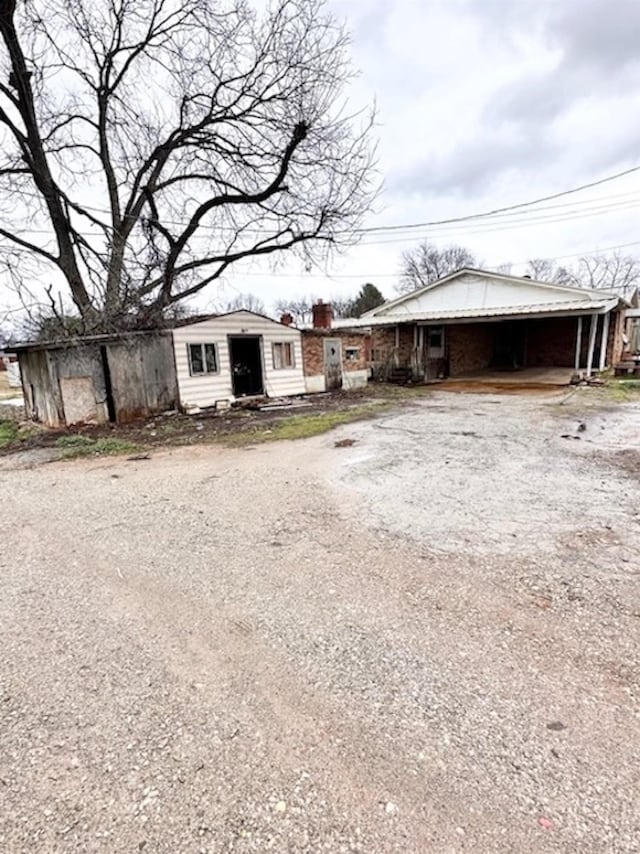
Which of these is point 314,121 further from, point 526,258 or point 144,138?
point 526,258

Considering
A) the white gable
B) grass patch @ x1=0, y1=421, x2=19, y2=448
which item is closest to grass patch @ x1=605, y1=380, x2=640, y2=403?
the white gable

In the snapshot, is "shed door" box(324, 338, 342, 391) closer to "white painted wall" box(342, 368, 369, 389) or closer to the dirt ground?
"white painted wall" box(342, 368, 369, 389)

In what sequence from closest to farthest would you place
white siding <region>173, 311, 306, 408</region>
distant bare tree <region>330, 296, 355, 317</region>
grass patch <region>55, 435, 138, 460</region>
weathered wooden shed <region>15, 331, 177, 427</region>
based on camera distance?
grass patch <region>55, 435, 138, 460</region> < weathered wooden shed <region>15, 331, 177, 427</region> < white siding <region>173, 311, 306, 408</region> < distant bare tree <region>330, 296, 355, 317</region>

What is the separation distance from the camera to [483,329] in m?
20.5

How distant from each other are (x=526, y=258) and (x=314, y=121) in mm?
40512

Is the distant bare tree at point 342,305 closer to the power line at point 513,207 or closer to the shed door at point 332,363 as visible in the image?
the power line at point 513,207

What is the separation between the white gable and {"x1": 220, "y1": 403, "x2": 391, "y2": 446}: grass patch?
373 inches

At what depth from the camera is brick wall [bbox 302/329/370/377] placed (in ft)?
47.4

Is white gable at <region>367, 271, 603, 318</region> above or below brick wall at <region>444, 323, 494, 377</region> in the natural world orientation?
above

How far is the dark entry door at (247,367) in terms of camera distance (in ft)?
44.9

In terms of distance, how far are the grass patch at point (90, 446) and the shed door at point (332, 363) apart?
801 centimetres

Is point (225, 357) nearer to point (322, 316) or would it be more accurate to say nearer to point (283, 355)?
point (283, 355)

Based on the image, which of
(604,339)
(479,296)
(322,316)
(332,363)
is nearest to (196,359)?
(332,363)

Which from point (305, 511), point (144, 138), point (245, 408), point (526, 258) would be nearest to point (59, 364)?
point (245, 408)
